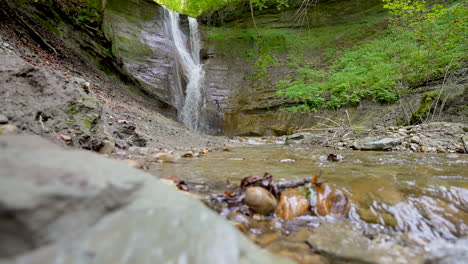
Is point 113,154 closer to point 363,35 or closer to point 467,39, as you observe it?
point 467,39

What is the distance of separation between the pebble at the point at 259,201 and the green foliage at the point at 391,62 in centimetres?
667

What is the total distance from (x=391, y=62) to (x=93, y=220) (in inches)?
482

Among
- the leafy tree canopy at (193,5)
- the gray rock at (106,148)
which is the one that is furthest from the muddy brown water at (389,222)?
the leafy tree canopy at (193,5)

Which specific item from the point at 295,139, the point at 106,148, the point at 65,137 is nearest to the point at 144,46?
the point at 295,139

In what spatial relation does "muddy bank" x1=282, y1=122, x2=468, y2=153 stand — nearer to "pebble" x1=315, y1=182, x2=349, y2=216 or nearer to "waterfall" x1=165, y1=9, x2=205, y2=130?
"pebble" x1=315, y1=182, x2=349, y2=216

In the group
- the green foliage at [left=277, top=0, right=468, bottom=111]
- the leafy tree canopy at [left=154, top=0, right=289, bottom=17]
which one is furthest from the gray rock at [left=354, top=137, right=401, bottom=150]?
the leafy tree canopy at [left=154, top=0, right=289, bottom=17]

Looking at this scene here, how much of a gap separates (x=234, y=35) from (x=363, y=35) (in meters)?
7.68

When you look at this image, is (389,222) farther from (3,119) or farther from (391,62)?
(391,62)

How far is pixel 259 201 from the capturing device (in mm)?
1599

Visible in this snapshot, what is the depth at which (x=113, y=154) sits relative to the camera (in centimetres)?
283

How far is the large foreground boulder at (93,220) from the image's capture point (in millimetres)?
637

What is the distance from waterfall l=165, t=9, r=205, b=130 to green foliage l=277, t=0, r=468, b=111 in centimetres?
421

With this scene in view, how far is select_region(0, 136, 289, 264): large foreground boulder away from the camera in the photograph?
64cm

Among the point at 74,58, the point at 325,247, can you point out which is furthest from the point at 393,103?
the point at 74,58
